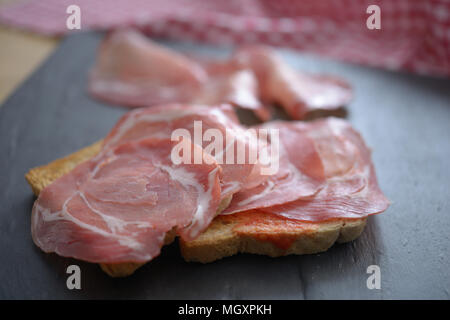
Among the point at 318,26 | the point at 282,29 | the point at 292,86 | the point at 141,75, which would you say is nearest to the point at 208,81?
the point at 141,75

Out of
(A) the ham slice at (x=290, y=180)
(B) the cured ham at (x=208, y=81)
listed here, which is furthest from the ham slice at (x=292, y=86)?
(A) the ham slice at (x=290, y=180)

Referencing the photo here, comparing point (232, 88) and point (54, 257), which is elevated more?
point (232, 88)

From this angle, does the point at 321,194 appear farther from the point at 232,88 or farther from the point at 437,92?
the point at 437,92

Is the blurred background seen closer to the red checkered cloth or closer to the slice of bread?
the red checkered cloth

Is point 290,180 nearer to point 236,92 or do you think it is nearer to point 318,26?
point 236,92

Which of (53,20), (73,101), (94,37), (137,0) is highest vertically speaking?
(137,0)

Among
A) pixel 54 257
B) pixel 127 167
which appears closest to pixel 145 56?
pixel 127 167

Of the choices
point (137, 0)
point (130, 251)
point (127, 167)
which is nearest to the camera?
point (130, 251)
